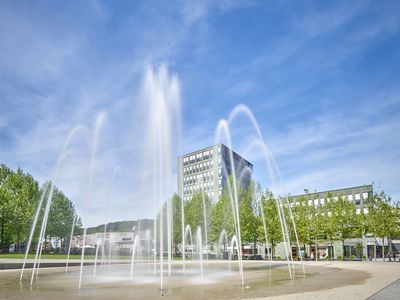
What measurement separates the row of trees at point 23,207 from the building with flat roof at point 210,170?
203ft

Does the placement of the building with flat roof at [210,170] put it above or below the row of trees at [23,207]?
above

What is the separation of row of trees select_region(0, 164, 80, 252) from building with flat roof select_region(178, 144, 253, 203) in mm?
61895

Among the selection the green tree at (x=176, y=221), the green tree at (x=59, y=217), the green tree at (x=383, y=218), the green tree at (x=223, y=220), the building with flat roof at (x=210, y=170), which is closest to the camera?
the green tree at (x=383, y=218)

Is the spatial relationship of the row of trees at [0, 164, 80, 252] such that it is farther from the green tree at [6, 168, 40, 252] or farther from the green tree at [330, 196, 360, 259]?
the green tree at [330, 196, 360, 259]

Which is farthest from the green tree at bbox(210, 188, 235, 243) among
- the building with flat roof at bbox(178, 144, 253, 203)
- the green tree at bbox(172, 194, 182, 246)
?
the building with flat roof at bbox(178, 144, 253, 203)

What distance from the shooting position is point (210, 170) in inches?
5408

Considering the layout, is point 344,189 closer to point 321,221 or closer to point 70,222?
point 321,221

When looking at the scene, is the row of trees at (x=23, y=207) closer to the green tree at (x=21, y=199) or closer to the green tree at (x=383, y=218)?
the green tree at (x=21, y=199)

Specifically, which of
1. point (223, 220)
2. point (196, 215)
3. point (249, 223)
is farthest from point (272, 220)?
point (196, 215)

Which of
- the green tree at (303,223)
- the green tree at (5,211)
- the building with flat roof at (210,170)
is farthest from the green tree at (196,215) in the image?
the building with flat roof at (210,170)

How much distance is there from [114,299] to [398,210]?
56.2m

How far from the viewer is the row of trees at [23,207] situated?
58.6m

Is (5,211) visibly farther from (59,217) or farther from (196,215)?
(196,215)

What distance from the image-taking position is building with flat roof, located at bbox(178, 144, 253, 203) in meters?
134
